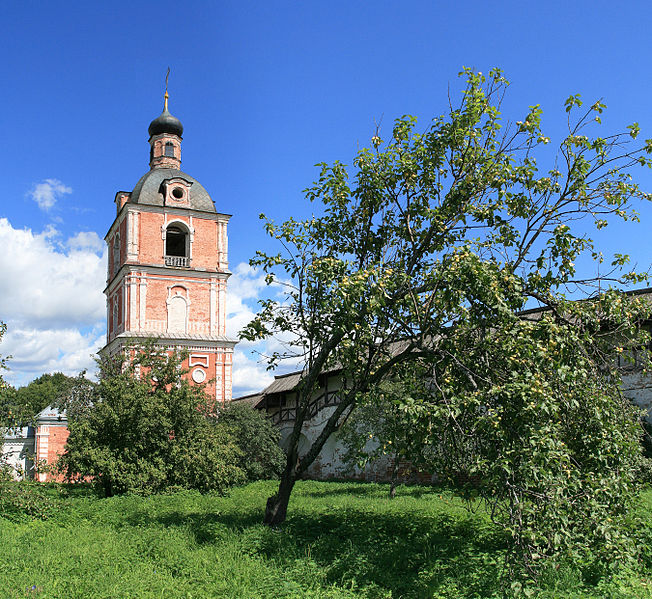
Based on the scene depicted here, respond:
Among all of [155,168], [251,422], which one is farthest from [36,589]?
[155,168]

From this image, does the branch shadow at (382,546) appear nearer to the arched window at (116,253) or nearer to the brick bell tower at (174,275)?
the brick bell tower at (174,275)

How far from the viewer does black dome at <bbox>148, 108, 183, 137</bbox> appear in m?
32.2

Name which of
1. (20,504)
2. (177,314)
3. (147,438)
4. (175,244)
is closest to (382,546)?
(20,504)

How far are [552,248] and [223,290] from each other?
75.8ft

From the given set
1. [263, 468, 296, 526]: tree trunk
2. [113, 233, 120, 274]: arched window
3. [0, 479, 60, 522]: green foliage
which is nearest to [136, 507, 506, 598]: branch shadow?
[263, 468, 296, 526]: tree trunk

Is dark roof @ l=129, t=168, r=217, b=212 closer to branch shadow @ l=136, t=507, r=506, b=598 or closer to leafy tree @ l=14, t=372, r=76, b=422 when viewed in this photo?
leafy tree @ l=14, t=372, r=76, b=422

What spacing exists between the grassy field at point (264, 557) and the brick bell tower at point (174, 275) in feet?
54.2

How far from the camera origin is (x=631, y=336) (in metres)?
8.04

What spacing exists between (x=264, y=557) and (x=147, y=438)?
30.2 ft

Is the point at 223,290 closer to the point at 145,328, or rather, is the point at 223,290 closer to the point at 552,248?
the point at 145,328

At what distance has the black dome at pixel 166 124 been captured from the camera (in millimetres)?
32156

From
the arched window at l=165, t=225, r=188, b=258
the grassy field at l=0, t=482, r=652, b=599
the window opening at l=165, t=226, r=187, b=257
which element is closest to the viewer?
the grassy field at l=0, t=482, r=652, b=599

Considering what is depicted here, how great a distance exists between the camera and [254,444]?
23438 mm

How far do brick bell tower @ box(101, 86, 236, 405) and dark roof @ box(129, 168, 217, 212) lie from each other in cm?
5
